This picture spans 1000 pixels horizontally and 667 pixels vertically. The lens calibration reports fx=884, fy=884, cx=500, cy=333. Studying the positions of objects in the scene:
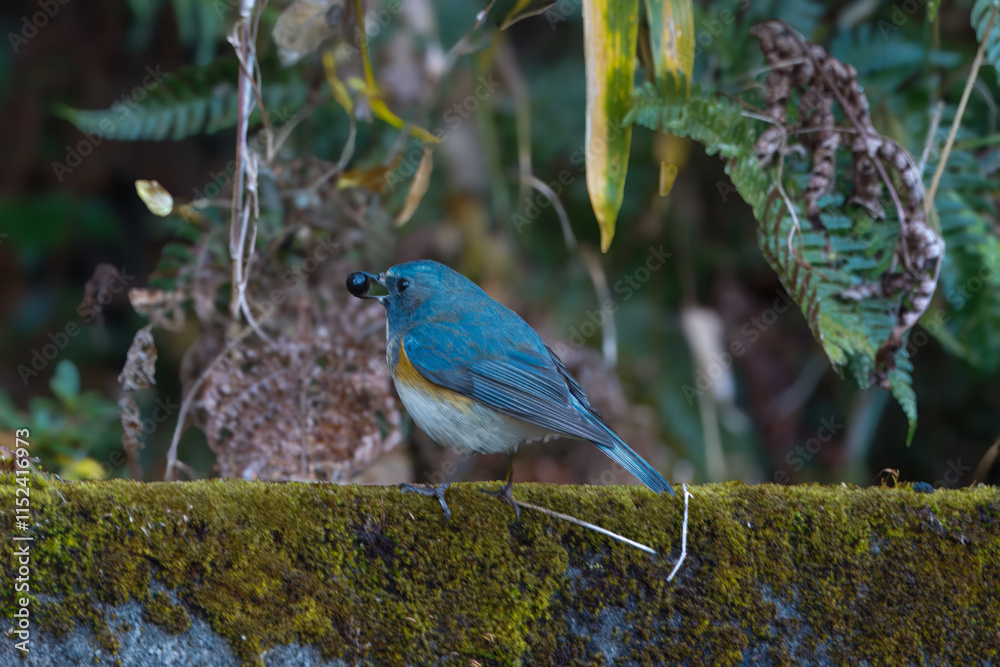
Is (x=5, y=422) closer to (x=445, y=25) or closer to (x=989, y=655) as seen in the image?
(x=445, y=25)

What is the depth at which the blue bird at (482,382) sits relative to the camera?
6.88 ft

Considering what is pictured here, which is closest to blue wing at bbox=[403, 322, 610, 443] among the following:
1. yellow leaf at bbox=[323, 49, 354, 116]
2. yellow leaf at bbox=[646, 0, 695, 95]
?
yellow leaf at bbox=[646, 0, 695, 95]

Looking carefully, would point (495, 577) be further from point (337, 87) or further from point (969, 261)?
point (969, 261)

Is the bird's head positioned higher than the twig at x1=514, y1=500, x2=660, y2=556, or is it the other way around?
the bird's head

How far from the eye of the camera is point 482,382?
7.22 ft

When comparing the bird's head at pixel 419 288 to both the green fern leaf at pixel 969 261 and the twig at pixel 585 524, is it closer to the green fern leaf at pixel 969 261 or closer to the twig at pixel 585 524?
the twig at pixel 585 524

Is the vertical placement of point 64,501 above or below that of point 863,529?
above

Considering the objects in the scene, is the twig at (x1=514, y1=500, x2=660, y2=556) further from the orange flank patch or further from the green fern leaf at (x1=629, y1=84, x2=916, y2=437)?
the green fern leaf at (x1=629, y1=84, x2=916, y2=437)

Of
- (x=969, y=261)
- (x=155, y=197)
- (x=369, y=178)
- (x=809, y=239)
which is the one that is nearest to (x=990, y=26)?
(x=809, y=239)

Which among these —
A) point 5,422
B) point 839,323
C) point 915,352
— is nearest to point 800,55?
point 839,323

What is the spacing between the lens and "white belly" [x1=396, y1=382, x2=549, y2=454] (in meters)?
2.17

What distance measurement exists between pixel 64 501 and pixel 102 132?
7.39ft

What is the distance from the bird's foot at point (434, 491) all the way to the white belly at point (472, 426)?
0.96ft

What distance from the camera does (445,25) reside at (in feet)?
15.6
